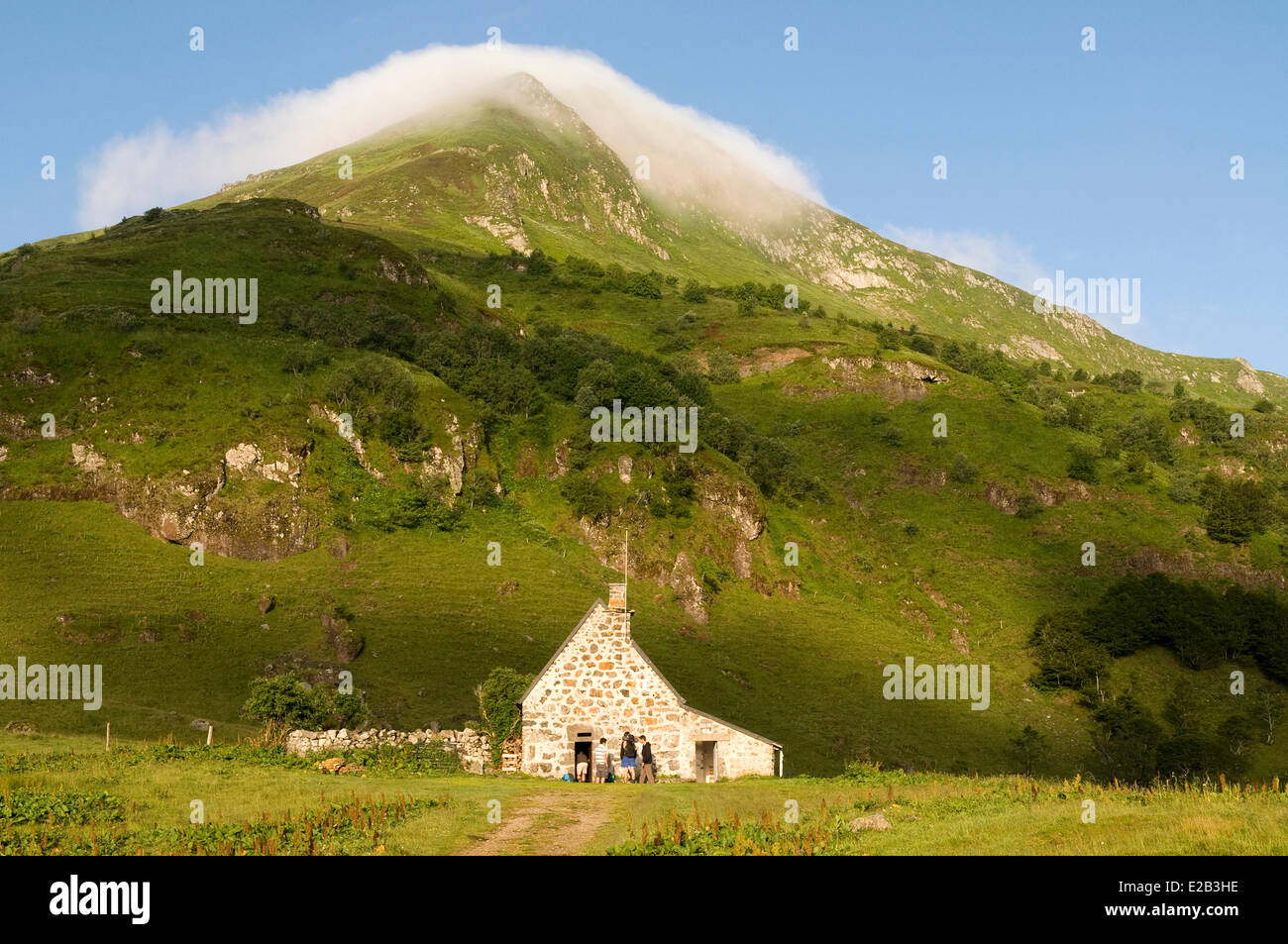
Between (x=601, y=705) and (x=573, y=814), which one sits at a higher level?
(x=601, y=705)

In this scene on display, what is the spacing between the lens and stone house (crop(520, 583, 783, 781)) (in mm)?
37500

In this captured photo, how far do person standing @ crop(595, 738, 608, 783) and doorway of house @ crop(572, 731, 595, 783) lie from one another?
209 millimetres

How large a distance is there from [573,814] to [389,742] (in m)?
14.0

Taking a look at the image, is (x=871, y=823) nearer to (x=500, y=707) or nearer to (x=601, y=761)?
(x=601, y=761)

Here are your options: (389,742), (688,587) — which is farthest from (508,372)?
(389,742)

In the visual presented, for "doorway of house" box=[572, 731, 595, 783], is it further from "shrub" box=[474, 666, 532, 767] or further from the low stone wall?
the low stone wall

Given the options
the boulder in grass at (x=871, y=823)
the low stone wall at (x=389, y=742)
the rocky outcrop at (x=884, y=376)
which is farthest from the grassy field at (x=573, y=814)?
the rocky outcrop at (x=884, y=376)

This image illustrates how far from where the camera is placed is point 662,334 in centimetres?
19800

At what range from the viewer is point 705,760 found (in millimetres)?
40062

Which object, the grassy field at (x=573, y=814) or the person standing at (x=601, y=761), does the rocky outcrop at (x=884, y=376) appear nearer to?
the person standing at (x=601, y=761)

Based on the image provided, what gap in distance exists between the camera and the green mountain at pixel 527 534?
77.1 meters
